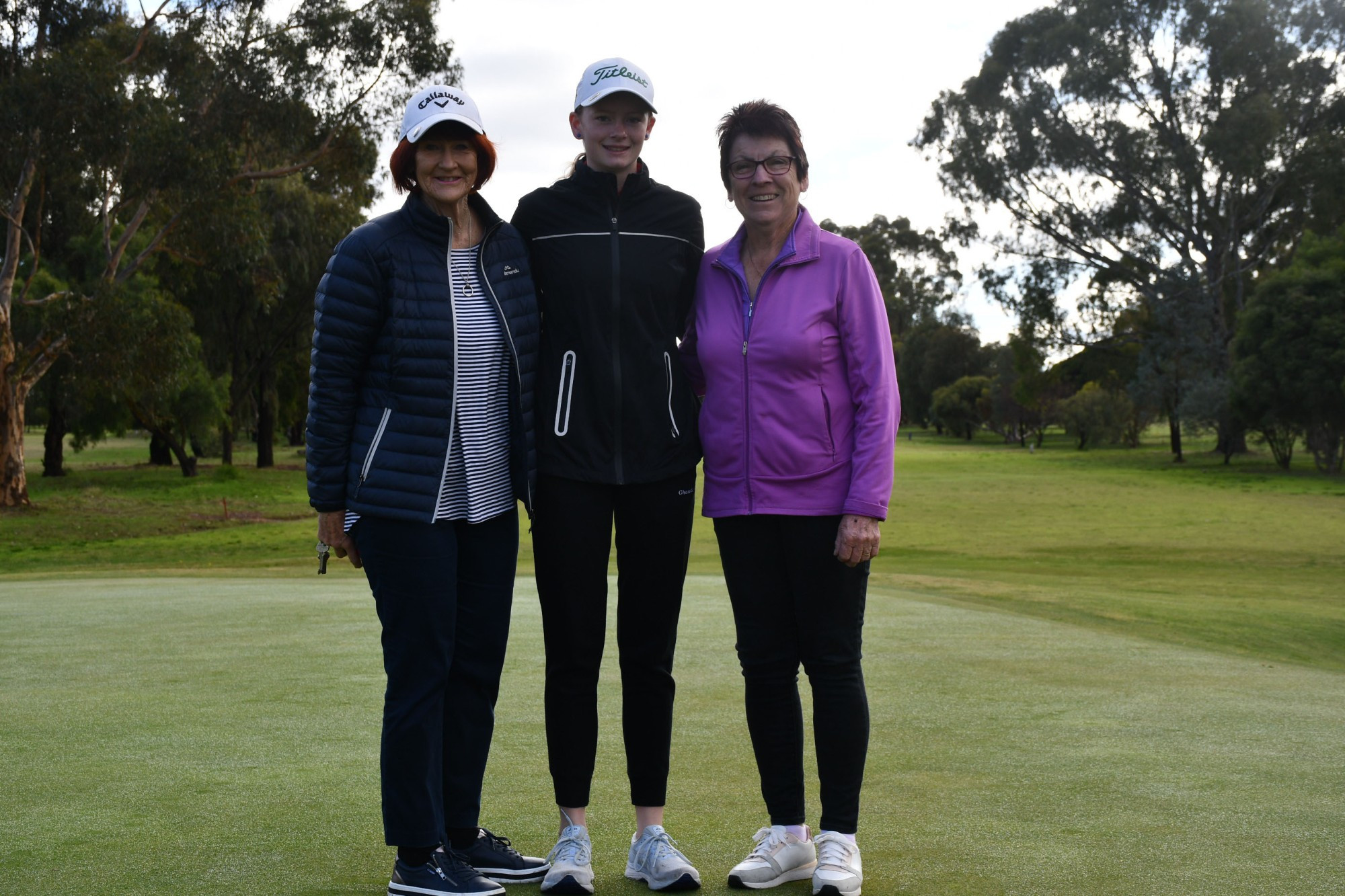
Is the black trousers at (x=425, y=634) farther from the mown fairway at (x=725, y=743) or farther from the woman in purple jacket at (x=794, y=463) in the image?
the woman in purple jacket at (x=794, y=463)

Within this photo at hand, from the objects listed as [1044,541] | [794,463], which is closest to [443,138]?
[794,463]

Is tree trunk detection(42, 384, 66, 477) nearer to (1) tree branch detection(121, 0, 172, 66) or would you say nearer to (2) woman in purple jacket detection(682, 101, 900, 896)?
(1) tree branch detection(121, 0, 172, 66)

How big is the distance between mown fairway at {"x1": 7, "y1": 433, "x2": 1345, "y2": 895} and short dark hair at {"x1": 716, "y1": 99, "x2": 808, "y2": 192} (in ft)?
6.07

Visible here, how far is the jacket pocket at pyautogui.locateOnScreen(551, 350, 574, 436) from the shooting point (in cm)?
321

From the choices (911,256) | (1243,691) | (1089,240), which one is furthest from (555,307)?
(911,256)

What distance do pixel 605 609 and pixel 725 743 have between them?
1386 millimetres

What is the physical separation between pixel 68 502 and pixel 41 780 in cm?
2547

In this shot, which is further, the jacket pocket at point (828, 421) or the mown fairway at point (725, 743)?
the jacket pocket at point (828, 421)

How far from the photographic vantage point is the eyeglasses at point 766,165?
10.9ft

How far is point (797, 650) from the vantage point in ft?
10.9

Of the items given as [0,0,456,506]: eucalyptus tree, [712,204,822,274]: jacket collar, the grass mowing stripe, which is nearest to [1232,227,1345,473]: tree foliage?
[0,0,456,506]: eucalyptus tree

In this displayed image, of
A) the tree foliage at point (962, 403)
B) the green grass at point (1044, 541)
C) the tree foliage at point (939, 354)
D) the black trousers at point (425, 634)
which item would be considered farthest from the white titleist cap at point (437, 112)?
the tree foliage at point (939, 354)

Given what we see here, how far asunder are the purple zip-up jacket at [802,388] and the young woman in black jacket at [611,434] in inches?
4.8

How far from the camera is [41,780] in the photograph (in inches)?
150
